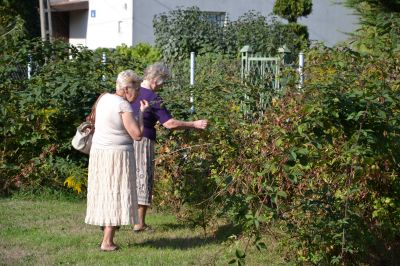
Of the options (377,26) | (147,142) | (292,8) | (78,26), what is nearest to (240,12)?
(292,8)

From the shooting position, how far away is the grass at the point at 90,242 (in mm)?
7117

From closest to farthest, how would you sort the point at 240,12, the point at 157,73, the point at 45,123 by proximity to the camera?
the point at 157,73, the point at 45,123, the point at 240,12

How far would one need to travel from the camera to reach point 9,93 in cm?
1059

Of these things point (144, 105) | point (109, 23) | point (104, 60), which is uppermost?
point (109, 23)

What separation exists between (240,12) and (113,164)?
17.1 metres

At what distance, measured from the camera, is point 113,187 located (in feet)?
24.5

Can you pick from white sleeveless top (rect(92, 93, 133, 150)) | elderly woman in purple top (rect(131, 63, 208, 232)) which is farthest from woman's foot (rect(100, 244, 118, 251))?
white sleeveless top (rect(92, 93, 133, 150))

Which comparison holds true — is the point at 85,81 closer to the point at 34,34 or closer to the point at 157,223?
the point at 157,223

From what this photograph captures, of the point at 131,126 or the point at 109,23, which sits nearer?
the point at 131,126

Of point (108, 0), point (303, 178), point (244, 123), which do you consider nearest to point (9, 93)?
point (244, 123)

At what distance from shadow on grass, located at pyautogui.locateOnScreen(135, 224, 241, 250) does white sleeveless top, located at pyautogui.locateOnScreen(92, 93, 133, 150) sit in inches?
39.7

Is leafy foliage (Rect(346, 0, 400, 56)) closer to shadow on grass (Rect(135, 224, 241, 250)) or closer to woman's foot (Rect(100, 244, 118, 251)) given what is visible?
shadow on grass (Rect(135, 224, 241, 250))

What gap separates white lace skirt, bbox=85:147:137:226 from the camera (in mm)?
7438

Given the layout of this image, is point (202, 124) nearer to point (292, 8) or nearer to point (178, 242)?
point (178, 242)
